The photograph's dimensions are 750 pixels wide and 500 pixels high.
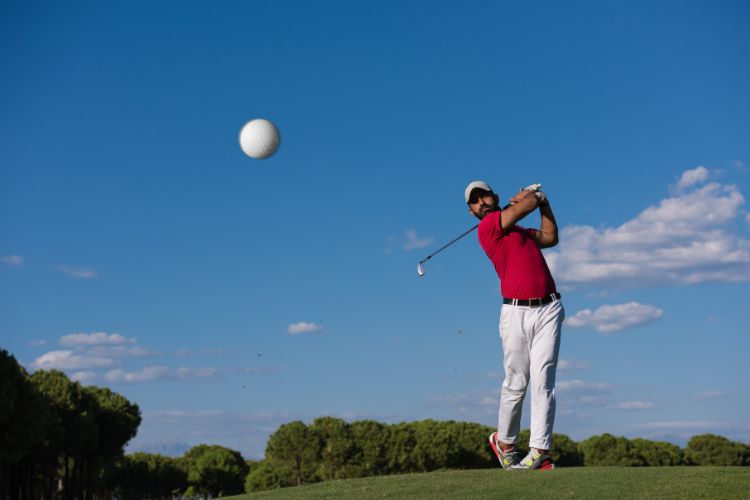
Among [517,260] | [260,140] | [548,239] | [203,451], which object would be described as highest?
[260,140]

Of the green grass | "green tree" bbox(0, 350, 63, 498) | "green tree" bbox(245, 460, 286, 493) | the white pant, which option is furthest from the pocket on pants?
"green tree" bbox(245, 460, 286, 493)

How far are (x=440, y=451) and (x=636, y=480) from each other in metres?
66.5

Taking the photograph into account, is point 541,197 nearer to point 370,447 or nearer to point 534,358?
point 534,358

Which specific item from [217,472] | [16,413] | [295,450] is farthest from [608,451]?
[16,413]

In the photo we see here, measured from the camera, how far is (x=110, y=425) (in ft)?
207

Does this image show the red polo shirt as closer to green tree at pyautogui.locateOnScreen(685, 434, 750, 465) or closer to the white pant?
the white pant

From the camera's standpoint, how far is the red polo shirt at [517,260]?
1295cm

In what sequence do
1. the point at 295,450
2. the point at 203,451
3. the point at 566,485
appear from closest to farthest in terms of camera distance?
the point at 566,485, the point at 295,450, the point at 203,451

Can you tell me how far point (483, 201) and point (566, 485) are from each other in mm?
4520

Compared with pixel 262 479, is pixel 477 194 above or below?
above

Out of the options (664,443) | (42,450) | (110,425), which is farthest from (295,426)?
(664,443)

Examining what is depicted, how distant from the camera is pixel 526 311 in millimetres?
12906

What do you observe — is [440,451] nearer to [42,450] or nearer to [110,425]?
[110,425]

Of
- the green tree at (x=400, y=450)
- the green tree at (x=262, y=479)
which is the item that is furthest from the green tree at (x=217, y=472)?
the green tree at (x=400, y=450)
